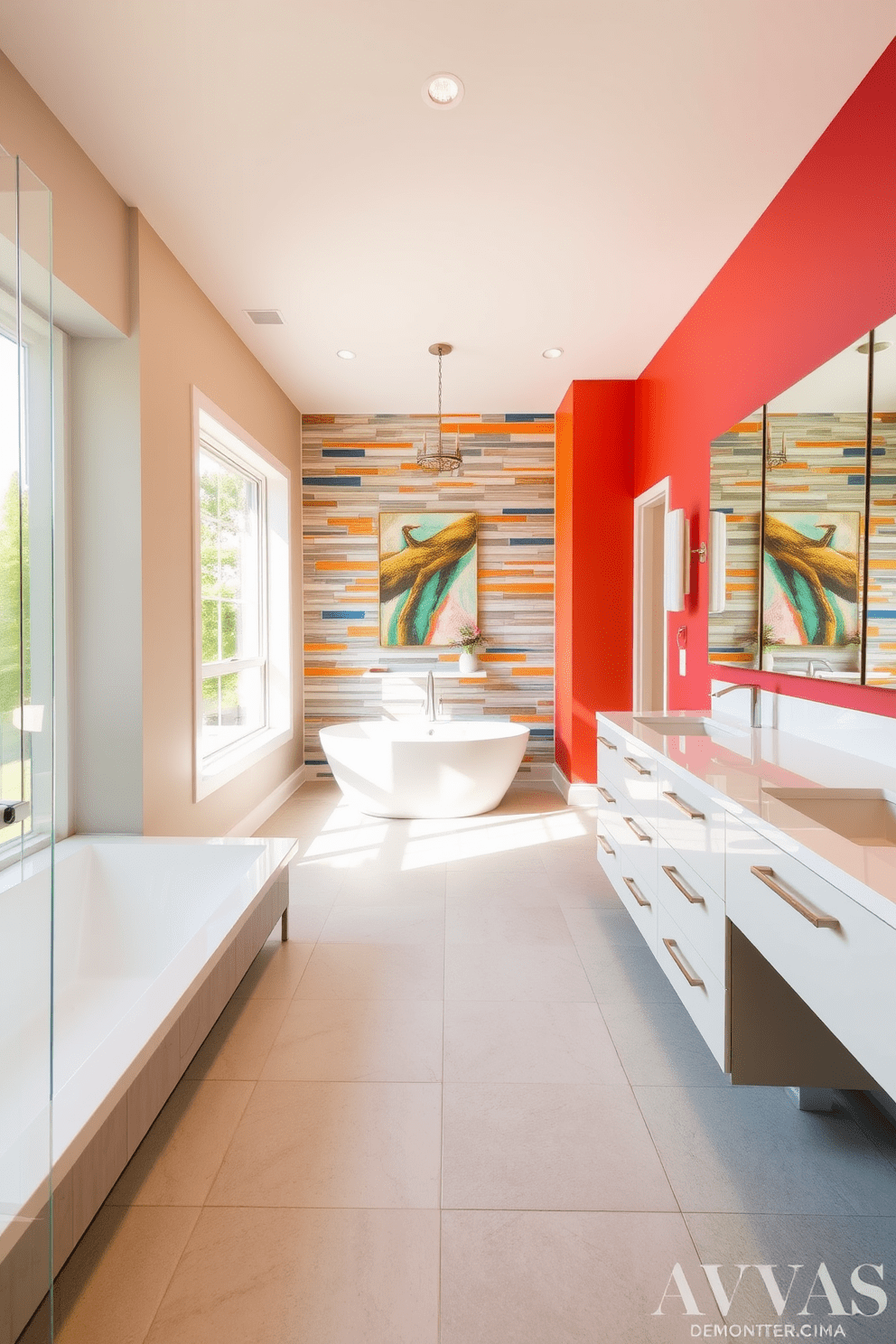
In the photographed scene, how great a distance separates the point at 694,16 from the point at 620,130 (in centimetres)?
42

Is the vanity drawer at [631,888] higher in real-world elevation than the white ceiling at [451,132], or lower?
lower

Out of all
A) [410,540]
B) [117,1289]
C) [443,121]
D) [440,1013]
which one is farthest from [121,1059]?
[410,540]

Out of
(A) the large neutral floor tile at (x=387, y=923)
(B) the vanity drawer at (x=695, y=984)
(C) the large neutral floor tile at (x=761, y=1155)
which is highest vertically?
(B) the vanity drawer at (x=695, y=984)

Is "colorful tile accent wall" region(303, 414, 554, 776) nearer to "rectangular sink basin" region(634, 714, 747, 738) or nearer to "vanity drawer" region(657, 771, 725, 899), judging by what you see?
"rectangular sink basin" region(634, 714, 747, 738)

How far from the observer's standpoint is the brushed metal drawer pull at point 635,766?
7.70 ft

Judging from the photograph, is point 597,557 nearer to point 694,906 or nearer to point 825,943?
point 694,906

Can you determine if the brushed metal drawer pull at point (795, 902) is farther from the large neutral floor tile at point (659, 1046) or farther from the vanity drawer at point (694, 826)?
the large neutral floor tile at point (659, 1046)

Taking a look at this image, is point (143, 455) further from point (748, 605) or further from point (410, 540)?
point (410, 540)

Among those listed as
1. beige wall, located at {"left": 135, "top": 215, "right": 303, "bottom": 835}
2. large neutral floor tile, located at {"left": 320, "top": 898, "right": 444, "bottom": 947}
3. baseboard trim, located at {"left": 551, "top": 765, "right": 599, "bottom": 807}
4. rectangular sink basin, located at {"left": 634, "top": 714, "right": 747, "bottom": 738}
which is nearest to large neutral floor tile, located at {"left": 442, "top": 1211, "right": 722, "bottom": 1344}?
large neutral floor tile, located at {"left": 320, "top": 898, "right": 444, "bottom": 947}

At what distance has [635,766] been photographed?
8.01 feet

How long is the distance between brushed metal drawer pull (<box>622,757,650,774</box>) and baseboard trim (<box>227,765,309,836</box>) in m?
2.22

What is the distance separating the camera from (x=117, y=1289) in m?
1.27

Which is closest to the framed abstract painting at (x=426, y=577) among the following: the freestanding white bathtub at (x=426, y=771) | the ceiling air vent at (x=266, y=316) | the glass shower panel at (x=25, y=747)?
the freestanding white bathtub at (x=426, y=771)

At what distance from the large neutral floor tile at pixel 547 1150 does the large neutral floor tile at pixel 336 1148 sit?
6cm
